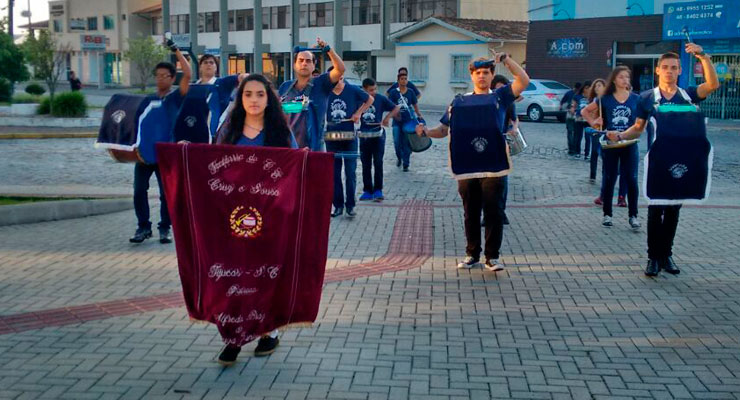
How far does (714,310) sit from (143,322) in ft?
13.6

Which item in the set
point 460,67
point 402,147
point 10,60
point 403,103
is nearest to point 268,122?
point 403,103

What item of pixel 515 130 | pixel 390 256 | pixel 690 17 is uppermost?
pixel 690 17

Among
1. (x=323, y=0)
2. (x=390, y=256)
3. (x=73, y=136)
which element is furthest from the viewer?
(x=323, y=0)

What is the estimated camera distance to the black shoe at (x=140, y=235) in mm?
9211

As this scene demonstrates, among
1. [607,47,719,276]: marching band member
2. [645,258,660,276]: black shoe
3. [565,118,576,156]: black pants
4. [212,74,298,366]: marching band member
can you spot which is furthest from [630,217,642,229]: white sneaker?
[565,118,576,156]: black pants

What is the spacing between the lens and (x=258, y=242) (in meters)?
5.15

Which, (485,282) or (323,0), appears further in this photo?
(323,0)

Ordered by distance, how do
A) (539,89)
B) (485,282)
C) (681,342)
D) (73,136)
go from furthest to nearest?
(539,89) → (73,136) → (485,282) → (681,342)

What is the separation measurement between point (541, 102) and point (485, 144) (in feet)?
80.9

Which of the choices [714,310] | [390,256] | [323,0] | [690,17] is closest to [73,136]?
[390,256]

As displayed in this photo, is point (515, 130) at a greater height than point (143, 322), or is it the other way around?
point (515, 130)

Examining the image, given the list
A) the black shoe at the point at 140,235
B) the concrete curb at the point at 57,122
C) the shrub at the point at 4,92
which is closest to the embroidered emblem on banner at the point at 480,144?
the black shoe at the point at 140,235

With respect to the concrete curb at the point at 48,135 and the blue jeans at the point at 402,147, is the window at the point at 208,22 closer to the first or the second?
the concrete curb at the point at 48,135

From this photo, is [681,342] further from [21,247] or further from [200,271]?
[21,247]
